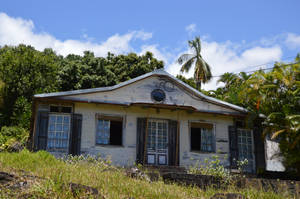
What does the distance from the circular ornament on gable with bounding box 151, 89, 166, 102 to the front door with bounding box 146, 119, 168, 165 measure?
101 cm

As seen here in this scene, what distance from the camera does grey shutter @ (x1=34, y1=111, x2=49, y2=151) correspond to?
13.8 m

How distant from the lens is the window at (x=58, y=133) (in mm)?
14141

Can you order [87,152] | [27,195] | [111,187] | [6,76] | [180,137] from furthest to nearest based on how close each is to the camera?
[6,76]
[180,137]
[87,152]
[111,187]
[27,195]

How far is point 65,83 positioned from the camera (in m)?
27.9

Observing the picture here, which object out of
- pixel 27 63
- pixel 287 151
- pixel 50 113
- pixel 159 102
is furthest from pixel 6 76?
pixel 287 151

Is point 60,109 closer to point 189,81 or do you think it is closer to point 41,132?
point 41,132

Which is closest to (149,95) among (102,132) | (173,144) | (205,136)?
(173,144)

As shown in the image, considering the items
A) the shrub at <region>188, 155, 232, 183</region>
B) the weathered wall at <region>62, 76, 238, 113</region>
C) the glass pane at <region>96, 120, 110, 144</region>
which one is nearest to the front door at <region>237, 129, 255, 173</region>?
the weathered wall at <region>62, 76, 238, 113</region>

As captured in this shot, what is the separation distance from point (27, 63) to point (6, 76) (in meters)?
1.73

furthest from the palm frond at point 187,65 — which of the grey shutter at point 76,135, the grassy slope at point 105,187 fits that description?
the grassy slope at point 105,187

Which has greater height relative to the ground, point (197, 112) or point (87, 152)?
point (197, 112)

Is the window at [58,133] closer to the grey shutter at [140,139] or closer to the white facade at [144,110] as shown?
the white facade at [144,110]

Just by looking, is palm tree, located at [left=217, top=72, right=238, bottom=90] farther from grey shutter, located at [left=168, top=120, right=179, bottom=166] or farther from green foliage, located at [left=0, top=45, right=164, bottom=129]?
grey shutter, located at [left=168, top=120, right=179, bottom=166]

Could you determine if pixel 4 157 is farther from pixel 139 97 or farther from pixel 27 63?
pixel 27 63
